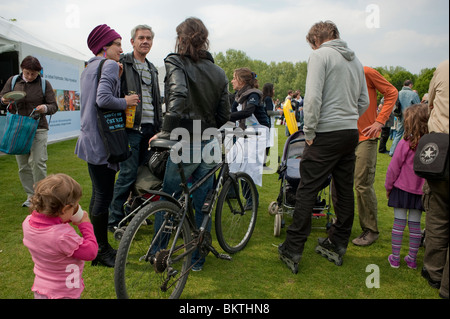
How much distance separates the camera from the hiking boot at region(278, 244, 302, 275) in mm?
3285

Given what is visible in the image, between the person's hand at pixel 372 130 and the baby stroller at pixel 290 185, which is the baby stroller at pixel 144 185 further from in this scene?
the person's hand at pixel 372 130

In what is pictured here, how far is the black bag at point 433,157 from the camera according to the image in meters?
2.33

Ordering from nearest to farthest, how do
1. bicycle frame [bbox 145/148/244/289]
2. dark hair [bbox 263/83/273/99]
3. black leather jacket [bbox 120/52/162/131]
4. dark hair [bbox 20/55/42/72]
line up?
bicycle frame [bbox 145/148/244/289] → black leather jacket [bbox 120/52/162/131] → dark hair [bbox 20/55/42/72] → dark hair [bbox 263/83/273/99]

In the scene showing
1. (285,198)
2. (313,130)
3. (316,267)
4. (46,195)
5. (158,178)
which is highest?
(313,130)

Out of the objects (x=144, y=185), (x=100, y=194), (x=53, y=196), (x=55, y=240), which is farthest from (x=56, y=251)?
(x=144, y=185)

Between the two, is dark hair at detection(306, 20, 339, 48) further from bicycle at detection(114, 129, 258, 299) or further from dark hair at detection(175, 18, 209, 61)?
bicycle at detection(114, 129, 258, 299)

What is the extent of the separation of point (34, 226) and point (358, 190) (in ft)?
10.7

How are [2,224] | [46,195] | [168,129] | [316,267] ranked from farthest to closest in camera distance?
[2,224] → [316,267] → [168,129] → [46,195]

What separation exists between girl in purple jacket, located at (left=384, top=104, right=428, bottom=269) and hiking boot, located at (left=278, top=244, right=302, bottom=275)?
98cm

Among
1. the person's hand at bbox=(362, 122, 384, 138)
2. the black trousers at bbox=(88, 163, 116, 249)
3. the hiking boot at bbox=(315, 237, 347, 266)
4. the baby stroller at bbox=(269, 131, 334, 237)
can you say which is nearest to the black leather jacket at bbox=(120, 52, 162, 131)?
the black trousers at bbox=(88, 163, 116, 249)

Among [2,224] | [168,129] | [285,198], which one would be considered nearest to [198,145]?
[168,129]

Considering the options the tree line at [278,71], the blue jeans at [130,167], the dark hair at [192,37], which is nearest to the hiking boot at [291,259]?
the blue jeans at [130,167]

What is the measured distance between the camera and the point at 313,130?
3.12m
